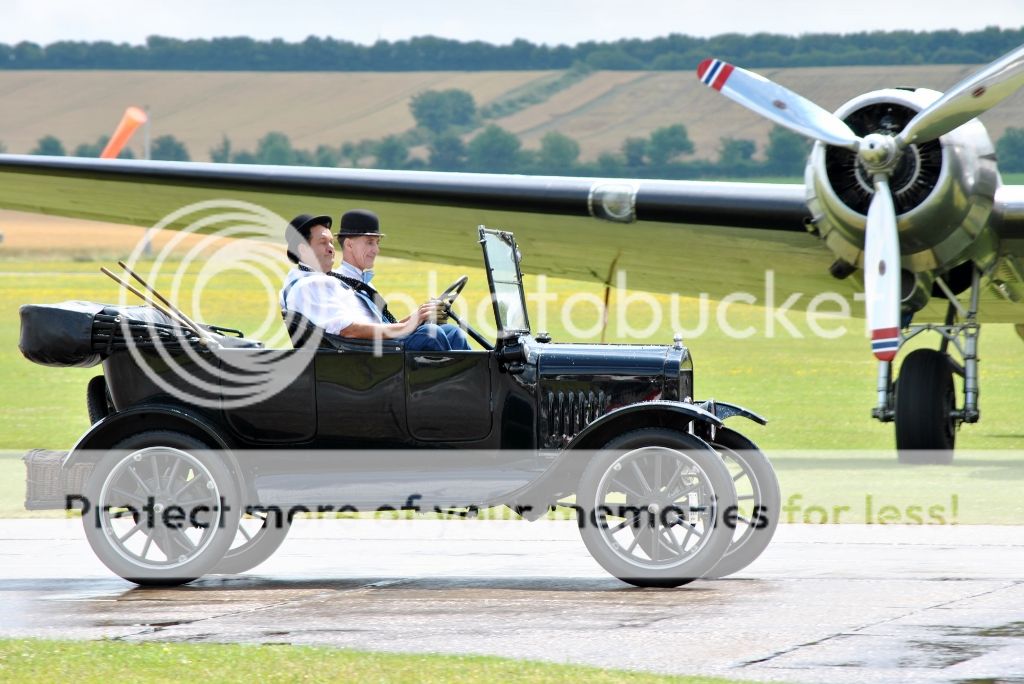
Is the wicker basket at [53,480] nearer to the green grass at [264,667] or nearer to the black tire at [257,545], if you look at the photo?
the black tire at [257,545]

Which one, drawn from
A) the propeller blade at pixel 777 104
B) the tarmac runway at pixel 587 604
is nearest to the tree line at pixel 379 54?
the propeller blade at pixel 777 104

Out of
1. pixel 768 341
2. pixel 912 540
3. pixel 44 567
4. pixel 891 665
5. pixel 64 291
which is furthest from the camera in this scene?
pixel 64 291

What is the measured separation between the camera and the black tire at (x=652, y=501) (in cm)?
728

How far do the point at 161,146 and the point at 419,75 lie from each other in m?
34.3

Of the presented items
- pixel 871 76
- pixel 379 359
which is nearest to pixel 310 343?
pixel 379 359

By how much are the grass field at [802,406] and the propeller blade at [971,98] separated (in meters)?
2.93

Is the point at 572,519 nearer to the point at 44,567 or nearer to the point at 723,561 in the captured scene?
the point at 723,561

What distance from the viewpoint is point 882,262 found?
13.2 metres

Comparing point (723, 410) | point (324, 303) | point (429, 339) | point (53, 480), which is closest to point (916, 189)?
point (723, 410)

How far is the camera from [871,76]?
374 feet

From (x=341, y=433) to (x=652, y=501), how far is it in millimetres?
1589

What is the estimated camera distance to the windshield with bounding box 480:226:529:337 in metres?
7.83

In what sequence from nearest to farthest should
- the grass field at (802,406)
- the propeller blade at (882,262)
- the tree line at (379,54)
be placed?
the grass field at (802,406) < the propeller blade at (882,262) < the tree line at (379,54)

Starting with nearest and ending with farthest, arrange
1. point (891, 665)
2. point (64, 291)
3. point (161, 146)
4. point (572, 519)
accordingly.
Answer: point (891, 665)
point (572, 519)
point (64, 291)
point (161, 146)
